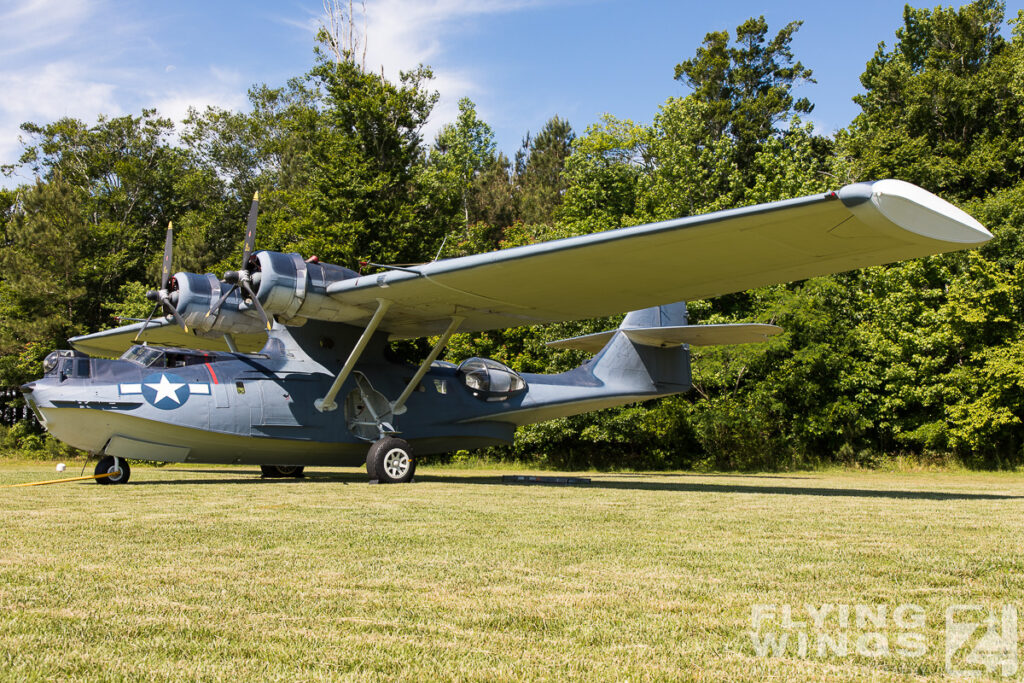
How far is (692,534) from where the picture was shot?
6.64m

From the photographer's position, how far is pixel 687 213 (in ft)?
107

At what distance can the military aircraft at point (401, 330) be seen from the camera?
9.91 m

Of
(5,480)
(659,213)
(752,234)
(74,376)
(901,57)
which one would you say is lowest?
(5,480)

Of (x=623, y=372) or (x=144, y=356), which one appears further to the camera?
(x=623, y=372)

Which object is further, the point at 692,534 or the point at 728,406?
the point at 728,406

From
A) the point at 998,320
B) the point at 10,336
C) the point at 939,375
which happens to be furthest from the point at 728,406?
the point at 10,336

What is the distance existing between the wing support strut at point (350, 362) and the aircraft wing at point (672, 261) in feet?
0.74

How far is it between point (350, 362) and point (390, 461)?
1867 millimetres

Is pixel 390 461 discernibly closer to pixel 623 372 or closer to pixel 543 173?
pixel 623 372

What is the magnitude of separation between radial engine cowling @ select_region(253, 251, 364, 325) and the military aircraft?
3 cm

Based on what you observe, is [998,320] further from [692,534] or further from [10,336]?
[10,336]

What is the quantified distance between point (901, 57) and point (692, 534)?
36.1 m

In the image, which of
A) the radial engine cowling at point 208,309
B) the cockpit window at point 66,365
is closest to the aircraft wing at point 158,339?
the radial engine cowling at point 208,309

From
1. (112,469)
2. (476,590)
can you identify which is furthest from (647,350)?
(476,590)
